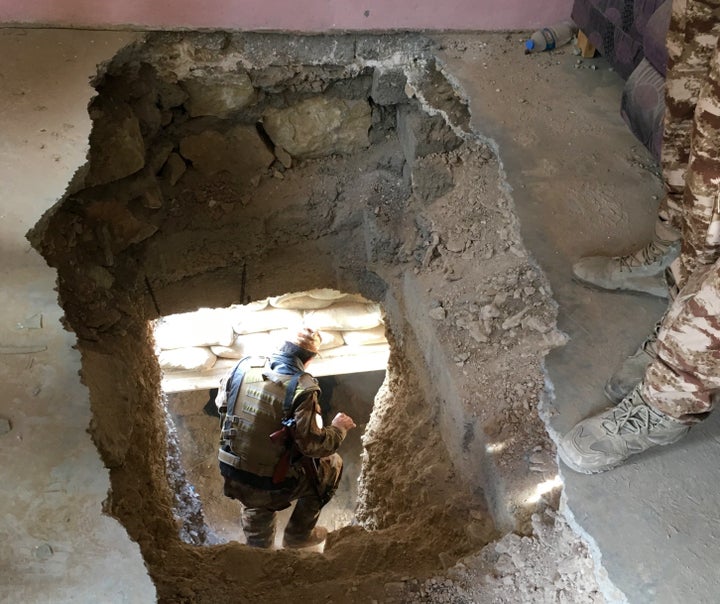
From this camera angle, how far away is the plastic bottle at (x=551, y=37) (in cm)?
368

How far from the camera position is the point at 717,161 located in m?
1.67

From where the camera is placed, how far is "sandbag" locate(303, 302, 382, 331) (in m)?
5.08

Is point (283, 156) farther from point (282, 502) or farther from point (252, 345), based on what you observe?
point (282, 502)

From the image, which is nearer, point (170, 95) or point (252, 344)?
point (170, 95)

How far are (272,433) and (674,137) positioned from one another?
2.81m

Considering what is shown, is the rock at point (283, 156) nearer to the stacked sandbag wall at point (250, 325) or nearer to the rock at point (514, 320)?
the stacked sandbag wall at point (250, 325)

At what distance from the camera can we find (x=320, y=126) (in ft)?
12.8

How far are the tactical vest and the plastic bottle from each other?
2.45 meters

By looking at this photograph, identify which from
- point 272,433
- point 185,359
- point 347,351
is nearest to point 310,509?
point 272,433

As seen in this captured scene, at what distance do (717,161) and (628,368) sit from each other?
845 millimetres

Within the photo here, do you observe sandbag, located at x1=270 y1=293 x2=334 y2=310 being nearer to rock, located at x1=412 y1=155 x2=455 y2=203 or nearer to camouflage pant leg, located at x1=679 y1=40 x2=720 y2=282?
rock, located at x1=412 y1=155 x2=455 y2=203

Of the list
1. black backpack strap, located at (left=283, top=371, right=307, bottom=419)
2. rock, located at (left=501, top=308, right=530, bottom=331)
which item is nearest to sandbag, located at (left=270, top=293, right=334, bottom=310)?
black backpack strap, located at (left=283, top=371, right=307, bottom=419)

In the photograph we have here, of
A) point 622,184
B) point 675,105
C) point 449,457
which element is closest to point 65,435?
point 449,457

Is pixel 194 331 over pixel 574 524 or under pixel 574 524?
under
